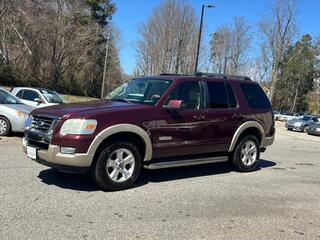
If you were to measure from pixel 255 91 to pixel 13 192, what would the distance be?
5.42 metres

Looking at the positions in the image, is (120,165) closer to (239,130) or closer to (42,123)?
(42,123)

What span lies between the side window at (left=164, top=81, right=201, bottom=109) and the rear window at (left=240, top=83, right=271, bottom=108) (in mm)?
1444

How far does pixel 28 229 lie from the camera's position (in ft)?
16.4

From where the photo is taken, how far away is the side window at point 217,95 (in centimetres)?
838

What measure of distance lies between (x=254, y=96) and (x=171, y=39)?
4952cm

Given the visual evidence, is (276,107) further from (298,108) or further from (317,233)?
(317,233)

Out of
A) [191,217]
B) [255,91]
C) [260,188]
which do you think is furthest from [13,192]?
[255,91]

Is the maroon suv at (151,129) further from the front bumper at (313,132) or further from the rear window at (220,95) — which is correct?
the front bumper at (313,132)

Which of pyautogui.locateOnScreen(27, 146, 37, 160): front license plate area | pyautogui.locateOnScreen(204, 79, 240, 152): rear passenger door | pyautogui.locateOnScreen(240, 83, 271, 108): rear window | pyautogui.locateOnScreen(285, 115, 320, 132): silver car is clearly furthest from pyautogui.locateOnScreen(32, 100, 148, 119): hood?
pyautogui.locateOnScreen(285, 115, 320, 132): silver car

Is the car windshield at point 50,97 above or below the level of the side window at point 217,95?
below

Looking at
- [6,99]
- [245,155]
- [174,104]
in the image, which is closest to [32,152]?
[174,104]

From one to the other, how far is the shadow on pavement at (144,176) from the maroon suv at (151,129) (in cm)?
44

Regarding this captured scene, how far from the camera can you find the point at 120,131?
270 inches

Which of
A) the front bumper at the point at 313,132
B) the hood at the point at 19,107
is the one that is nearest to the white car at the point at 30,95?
the hood at the point at 19,107
